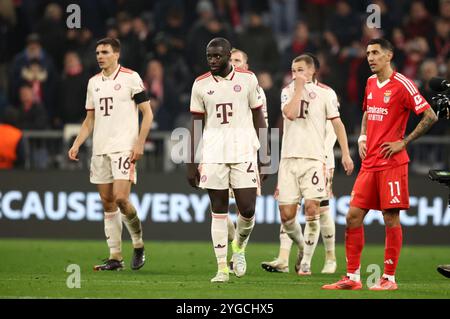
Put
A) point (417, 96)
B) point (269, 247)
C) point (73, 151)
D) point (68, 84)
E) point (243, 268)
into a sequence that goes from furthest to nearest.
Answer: point (68, 84) < point (269, 247) < point (73, 151) < point (243, 268) < point (417, 96)

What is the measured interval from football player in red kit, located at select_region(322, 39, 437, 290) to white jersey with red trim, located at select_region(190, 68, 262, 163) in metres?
1.34

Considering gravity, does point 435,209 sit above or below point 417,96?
below

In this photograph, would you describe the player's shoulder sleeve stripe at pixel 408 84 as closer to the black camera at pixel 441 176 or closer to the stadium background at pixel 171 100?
the black camera at pixel 441 176

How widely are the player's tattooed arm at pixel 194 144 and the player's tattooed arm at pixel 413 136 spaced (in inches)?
77.2

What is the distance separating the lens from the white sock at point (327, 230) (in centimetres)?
1392

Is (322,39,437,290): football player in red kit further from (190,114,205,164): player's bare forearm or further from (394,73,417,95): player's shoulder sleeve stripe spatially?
(190,114,205,164): player's bare forearm

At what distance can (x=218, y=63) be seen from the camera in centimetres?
1166

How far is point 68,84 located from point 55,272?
7362 mm

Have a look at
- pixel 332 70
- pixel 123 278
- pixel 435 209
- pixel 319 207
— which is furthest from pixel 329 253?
pixel 332 70

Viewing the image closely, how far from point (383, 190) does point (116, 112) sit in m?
3.79

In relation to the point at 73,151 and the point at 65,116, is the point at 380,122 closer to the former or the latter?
the point at 73,151

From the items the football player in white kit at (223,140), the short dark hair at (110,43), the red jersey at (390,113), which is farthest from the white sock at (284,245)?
the short dark hair at (110,43)

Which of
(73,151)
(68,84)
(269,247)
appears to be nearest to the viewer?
(73,151)

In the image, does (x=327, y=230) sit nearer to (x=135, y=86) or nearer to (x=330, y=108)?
(x=330, y=108)
